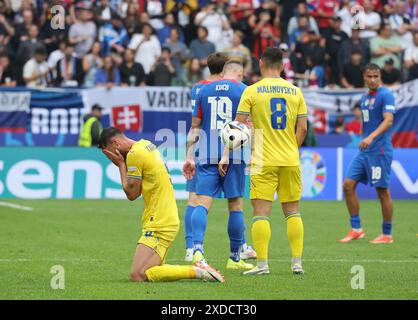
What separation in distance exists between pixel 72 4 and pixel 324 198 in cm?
906

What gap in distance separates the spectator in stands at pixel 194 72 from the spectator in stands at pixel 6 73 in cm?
418

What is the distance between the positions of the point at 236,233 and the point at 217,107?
1443mm

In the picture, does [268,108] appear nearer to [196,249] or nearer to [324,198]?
[196,249]

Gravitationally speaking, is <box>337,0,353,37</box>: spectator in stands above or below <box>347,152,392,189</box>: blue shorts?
above

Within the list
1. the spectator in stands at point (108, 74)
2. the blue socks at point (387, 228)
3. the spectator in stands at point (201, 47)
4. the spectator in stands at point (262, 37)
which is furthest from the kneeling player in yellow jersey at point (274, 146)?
the spectator in stands at point (262, 37)

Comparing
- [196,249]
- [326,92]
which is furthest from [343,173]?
[196,249]

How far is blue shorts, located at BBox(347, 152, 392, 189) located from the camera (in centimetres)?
1541

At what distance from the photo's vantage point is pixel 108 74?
2583cm

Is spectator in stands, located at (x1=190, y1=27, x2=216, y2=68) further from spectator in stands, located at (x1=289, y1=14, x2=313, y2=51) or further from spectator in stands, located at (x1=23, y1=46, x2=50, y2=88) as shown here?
spectator in stands, located at (x1=23, y1=46, x2=50, y2=88)

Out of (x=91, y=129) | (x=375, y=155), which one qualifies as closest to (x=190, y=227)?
(x=375, y=155)

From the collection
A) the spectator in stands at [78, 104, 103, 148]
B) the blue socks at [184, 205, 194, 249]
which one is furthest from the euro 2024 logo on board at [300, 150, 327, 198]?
the blue socks at [184, 205, 194, 249]

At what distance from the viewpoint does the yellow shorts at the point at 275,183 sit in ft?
36.6

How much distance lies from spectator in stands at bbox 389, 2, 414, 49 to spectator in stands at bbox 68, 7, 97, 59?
307 inches

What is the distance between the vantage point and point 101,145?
10.5 metres
